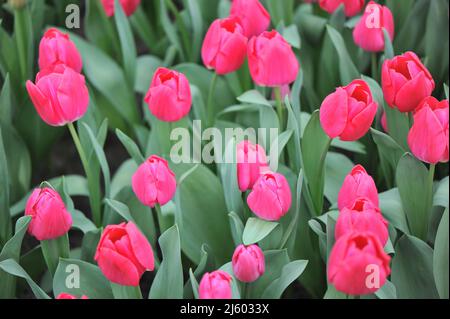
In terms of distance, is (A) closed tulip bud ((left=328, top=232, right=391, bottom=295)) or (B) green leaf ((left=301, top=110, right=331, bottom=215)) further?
(B) green leaf ((left=301, top=110, right=331, bottom=215))

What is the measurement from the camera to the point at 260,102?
42.3 inches

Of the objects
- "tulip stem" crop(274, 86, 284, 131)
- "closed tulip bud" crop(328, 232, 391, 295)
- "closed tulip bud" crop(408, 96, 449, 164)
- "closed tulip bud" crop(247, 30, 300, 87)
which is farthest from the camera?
"tulip stem" crop(274, 86, 284, 131)

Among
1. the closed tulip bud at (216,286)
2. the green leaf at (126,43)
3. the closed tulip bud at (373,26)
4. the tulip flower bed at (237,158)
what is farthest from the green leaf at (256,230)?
the green leaf at (126,43)

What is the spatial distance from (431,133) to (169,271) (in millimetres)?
316

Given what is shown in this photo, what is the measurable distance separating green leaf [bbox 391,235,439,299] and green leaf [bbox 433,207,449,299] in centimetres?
3

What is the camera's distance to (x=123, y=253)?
791 mm

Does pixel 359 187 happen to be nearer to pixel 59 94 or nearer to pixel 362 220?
pixel 362 220

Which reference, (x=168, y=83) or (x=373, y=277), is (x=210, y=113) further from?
(x=373, y=277)

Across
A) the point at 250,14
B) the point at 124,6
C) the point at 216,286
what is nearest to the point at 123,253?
the point at 216,286

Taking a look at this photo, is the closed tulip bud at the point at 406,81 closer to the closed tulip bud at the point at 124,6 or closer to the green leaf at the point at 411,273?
the green leaf at the point at 411,273

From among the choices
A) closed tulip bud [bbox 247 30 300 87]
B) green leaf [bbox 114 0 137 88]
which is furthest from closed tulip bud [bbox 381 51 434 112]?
green leaf [bbox 114 0 137 88]

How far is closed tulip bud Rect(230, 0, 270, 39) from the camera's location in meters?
1.09

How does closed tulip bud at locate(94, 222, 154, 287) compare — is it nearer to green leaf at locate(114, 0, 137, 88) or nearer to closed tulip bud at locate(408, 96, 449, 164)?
closed tulip bud at locate(408, 96, 449, 164)

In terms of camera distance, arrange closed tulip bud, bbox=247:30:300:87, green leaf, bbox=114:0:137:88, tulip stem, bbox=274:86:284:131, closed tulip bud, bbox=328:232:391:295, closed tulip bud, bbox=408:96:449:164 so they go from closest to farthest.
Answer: closed tulip bud, bbox=328:232:391:295 → closed tulip bud, bbox=408:96:449:164 → closed tulip bud, bbox=247:30:300:87 → tulip stem, bbox=274:86:284:131 → green leaf, bbox=114:0:137:88
